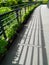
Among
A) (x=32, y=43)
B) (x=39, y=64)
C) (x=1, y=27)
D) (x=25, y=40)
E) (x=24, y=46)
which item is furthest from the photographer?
(x=25, y=40)

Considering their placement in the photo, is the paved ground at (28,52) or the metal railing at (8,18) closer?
the paved ground at (28,52)

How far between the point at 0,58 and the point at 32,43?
82.6 inches

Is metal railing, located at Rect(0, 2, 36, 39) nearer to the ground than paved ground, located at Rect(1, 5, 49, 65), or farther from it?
farther from it

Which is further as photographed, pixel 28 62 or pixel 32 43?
pixel 32 43

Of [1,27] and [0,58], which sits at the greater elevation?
[1,27]

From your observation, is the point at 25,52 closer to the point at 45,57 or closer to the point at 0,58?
the point at 45,57

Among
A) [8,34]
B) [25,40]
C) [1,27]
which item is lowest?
[25,40]

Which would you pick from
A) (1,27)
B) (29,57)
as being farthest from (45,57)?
(1,27)

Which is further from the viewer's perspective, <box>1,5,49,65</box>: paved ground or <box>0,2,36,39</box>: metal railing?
<box>0,2,36,39</box>: metal railing

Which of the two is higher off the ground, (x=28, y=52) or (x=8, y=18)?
(x=8, y=18)

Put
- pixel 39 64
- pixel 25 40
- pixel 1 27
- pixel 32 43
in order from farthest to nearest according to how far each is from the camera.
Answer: pixel 25 40 → pixel 32 43 → pixel 1 27 → pixel 39 64

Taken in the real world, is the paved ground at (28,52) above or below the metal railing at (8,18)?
below

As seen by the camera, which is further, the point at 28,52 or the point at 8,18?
the point at 8,18

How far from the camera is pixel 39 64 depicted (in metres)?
4.18
